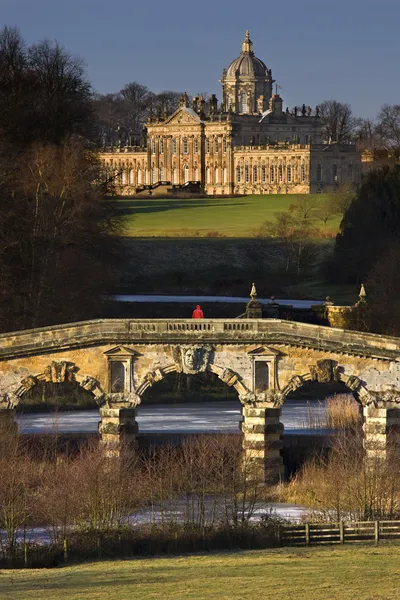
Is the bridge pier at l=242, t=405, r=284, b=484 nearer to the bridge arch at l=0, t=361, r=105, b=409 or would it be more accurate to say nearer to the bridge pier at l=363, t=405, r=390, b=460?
the bridge pier at l=363, t=405, r=390, b=460

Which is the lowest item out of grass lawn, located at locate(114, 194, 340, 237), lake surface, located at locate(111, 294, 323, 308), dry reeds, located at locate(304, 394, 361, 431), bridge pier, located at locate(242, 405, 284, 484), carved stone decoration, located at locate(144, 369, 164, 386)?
bridge pier, located at locate(242, 405, 284, 484)

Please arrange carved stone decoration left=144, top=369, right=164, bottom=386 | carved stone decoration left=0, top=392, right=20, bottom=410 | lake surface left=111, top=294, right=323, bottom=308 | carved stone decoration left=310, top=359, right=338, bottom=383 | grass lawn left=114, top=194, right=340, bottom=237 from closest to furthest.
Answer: carved stone decoration left=310, top=359, right=338, bottom=383
carved stone decoration left=144, top=369, right=164, bottom=386
carved stone decoration left=0, top=392, right=20, bottom=410
lake surface left=111, top=294, right=323, bottom=308
grass lawn left=114, top=194, right=340, bottom=237

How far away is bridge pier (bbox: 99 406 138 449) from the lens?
73.6m

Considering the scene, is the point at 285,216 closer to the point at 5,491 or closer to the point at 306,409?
the point at 306,409

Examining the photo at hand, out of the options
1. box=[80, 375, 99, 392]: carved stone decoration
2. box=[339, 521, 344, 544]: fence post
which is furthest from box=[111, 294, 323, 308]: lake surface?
box=[339, 521, 344, 544]: fence post

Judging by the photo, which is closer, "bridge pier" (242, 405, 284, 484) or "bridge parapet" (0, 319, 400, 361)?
"bridge pier" (242, 405, 284, 484)

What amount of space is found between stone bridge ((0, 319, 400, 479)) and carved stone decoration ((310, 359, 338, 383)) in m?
0.04

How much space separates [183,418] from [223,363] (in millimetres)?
10915

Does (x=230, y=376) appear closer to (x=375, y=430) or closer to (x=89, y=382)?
(x=89, y=382)

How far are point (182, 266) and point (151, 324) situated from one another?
62.7 m

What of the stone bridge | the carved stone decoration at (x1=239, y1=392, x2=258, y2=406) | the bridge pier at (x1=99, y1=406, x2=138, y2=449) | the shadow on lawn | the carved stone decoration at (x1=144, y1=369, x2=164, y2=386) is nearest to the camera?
the stone bridge

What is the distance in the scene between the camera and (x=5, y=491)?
206 feet

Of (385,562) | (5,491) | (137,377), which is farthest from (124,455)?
(385,562)

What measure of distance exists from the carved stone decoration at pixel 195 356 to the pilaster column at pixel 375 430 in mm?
5930
